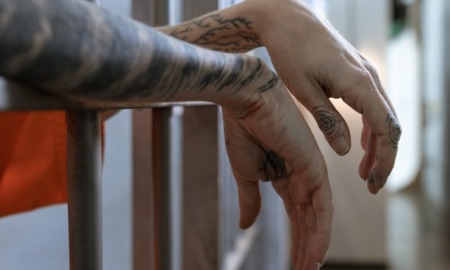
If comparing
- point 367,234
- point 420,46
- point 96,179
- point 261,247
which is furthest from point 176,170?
point 420,46

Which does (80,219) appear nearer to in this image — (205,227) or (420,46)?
(205,227)

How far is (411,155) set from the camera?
6785 millimetres

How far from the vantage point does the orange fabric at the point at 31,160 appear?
27.8 inches

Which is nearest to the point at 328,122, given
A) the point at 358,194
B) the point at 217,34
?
the point at 217,34

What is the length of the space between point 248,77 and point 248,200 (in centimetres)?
20

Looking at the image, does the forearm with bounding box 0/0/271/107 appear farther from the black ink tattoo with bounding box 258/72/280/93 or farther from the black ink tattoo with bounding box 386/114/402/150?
the black ink tattoo with bounding box 386/114/402/150

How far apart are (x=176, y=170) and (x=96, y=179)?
0.84m

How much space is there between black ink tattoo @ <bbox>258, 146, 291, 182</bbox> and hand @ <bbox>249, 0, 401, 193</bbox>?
0.19 feet

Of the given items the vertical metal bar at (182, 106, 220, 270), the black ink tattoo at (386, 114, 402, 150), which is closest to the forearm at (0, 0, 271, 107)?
the black ink tattoo at (386, 114, 402, 150)

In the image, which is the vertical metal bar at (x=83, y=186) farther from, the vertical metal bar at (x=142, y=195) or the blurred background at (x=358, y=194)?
the vertical metal bar at (x=142, y=195)

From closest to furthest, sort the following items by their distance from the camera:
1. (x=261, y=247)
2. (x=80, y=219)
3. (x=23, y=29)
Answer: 1. (x=23, y=29)
2. (x=80, y=219)
3. (x=261, y=247)

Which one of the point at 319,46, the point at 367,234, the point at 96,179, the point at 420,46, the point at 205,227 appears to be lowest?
the point at 367,234

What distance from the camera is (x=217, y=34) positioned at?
0.71 m

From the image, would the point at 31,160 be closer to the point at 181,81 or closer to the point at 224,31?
the point at 224,31
